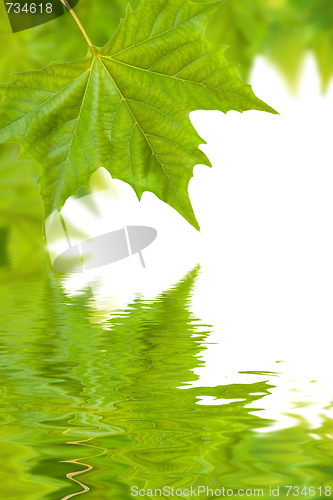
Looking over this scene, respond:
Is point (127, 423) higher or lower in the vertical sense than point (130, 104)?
lower

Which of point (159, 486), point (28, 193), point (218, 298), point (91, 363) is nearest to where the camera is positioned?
point (159, 486)

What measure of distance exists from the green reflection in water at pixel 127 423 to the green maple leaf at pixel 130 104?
90mm

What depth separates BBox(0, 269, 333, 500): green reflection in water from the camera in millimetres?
166

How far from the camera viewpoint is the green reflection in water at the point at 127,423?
0.55 ft

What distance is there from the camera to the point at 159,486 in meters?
0.16

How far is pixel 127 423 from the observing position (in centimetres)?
21

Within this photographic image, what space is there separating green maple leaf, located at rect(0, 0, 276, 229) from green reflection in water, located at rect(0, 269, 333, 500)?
90 millimetres

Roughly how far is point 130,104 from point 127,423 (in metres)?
0.14

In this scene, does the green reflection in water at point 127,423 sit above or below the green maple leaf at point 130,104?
below

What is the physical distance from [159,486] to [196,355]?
0.14m

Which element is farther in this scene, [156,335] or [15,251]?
[15,251]

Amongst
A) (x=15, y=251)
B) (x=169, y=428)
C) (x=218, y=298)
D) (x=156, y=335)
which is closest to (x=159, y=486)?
(x=169, y=428)

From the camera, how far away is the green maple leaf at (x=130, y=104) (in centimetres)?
21

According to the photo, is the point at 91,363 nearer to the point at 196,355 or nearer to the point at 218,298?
the point at 196,355
